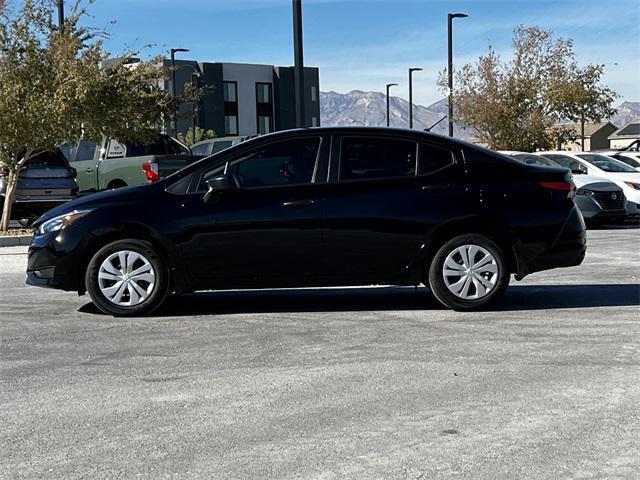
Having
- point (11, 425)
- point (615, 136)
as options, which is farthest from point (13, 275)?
point (615, 136)

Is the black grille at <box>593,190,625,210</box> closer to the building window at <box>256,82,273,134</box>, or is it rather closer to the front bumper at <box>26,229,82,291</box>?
the front bumper at <box>26,229,82,291</box>

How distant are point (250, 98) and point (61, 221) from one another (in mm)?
74982

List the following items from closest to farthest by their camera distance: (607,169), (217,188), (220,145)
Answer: (217,188), (607,169), (220,145)

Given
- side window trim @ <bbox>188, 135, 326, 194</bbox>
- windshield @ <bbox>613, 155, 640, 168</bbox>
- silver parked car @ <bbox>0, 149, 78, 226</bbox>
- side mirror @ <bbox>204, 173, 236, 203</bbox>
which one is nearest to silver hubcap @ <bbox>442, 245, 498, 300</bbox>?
side window trim @ <bbox>188, 135, 326, 194</bbox>

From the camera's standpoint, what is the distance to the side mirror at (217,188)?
7.76 m

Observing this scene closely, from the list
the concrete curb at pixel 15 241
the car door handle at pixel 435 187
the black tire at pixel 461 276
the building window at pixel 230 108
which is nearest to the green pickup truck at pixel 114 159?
the concrete curb at pixel 15 241

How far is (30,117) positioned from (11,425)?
38.3 ft

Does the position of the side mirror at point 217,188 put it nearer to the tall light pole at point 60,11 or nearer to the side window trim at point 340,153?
the side window trim at point 340,153

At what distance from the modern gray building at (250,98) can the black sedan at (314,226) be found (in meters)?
69.3

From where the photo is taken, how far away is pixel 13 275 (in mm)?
11383

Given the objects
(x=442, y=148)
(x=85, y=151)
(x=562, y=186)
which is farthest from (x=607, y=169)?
(x=442, y=148)

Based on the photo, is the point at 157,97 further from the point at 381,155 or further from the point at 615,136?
the point at 615,136

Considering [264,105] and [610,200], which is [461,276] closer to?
[610,200]

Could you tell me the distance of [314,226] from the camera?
307 inches
